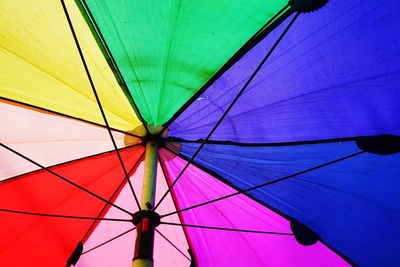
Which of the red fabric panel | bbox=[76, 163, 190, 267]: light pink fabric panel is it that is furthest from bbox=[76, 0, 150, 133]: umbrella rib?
bbox=[76, 163, 190, 267]: light pink fabric panel

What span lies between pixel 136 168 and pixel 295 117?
119 cm

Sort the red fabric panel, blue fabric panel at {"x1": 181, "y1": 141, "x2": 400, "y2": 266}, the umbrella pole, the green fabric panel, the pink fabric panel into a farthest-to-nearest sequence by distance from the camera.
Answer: the pink fabric panel
the red fabric panel
blue fabric panel at {"x1": 181, "y1": 141, "x2": 400, "y2": 266}
the umbrella pole
the green fabric panel

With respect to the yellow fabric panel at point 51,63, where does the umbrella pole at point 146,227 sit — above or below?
below

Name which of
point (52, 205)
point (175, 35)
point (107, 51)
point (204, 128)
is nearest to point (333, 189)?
point (204, 128)

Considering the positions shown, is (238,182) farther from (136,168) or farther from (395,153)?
(395,153)

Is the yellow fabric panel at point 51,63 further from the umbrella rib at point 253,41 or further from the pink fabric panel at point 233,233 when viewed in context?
the pink fabric panel at point 233,233

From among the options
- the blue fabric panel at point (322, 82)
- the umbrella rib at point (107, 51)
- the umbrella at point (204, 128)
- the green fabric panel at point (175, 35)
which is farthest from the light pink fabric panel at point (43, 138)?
the blue fabric panel at point (322, 82)

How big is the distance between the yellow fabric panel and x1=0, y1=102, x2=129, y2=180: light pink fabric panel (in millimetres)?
109

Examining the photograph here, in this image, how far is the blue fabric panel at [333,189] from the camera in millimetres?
1812

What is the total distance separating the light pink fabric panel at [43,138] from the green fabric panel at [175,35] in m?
0.52

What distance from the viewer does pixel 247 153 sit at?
6.53 ft

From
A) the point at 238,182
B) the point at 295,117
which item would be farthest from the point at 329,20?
the point at 238,182

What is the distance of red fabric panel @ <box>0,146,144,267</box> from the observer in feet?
6.85

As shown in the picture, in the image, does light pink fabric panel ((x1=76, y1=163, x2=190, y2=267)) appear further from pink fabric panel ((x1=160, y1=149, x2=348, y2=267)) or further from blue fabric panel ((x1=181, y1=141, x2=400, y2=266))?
blue fabric panel ((x1=181, y1=141, x2=400, y2=266))
